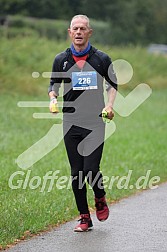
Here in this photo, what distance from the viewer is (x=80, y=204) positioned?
820 cm

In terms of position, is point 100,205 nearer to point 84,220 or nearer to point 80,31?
point 84,220

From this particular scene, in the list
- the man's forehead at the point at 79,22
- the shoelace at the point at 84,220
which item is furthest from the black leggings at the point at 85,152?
the man's forehead at the point at 79,22

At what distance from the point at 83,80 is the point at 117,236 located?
1.64 m

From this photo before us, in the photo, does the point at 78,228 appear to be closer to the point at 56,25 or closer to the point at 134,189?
the point at 134,189

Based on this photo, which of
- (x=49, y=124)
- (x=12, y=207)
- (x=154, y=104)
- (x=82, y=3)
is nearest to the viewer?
(x=12, y=207)

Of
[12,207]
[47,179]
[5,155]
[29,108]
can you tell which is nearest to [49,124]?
[29,108]

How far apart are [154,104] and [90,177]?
20817mm

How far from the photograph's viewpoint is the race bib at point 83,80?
25.8 feet

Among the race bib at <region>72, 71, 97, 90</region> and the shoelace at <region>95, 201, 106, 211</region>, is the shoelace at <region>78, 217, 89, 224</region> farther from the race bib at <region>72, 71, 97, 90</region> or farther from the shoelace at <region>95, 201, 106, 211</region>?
the race bib at <region>72, 71, 97, 90</region>

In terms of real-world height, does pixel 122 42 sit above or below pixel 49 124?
below

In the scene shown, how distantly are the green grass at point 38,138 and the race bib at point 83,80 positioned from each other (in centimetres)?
157

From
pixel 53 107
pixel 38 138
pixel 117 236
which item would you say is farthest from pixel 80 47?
pixel 38 138

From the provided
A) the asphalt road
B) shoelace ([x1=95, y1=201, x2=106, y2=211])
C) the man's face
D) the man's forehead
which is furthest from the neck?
the asphalt road

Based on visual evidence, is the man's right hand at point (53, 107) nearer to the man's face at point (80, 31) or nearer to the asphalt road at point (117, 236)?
the man's face at point (80, 31)
